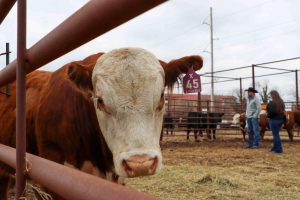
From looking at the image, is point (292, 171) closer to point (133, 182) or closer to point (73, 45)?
point (133, 182)

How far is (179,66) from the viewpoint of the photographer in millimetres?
2439

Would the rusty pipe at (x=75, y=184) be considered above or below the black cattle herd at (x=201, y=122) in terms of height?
above

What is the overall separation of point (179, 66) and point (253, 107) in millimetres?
7165

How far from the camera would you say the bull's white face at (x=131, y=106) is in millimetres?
1601

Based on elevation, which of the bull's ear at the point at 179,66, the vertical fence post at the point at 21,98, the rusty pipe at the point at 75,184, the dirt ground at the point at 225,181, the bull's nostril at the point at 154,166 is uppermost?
the bull's ear at the point at 179,66

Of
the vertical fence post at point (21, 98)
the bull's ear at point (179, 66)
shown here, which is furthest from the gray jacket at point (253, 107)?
the vertical fence post at point (21, 98)

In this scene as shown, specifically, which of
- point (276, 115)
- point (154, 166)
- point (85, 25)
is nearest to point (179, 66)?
point (154, 166)

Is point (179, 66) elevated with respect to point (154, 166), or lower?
elevated

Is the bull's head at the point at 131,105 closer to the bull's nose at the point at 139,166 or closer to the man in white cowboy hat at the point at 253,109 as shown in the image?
the bull's nose at the point at 139,166

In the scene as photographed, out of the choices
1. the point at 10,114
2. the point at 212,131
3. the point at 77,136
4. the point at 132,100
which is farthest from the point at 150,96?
the point at 212,131

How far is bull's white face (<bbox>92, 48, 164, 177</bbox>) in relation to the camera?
1601mm

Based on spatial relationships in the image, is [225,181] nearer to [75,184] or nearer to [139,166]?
[139,166]

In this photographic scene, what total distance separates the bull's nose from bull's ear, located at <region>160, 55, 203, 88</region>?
0.96m

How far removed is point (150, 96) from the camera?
193 cm
